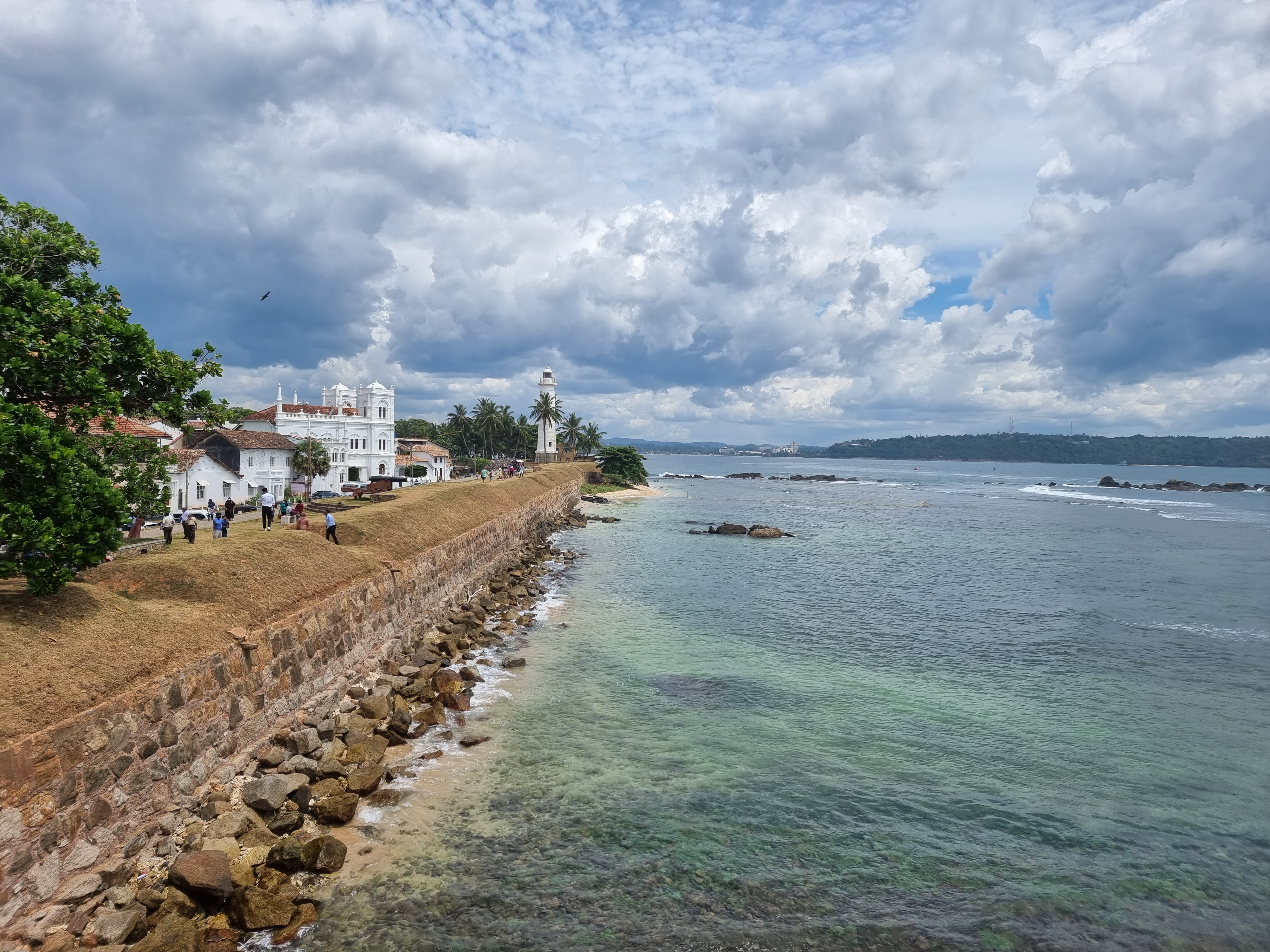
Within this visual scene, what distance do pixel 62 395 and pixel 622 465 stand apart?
107367 millimetres

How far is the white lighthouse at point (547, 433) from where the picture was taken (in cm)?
12275

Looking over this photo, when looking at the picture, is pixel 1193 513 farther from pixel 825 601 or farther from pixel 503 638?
pixel 503 638

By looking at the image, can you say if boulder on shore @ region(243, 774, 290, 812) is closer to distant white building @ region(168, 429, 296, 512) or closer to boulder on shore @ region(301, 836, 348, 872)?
boulder on shore @ region(301, 836, 348, 872)

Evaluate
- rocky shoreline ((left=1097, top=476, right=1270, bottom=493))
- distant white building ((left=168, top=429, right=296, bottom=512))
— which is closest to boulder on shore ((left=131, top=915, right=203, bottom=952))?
distant white building ((left=168, top=429, right=296, bottom=512))

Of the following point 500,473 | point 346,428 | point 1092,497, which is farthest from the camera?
point 1092,497

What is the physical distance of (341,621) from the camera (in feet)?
68.6

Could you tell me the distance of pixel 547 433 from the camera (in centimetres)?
12356

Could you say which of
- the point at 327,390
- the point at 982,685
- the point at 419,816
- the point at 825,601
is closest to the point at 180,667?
the point at 419,816

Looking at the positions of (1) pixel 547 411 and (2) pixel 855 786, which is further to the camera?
(1) pixel 547 411

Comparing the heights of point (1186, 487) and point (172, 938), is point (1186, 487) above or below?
above

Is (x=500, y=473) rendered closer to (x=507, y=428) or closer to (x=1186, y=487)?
(x=507, y=428)

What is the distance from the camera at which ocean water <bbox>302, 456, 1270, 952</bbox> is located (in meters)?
11.7

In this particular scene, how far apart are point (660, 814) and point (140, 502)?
51.5ft

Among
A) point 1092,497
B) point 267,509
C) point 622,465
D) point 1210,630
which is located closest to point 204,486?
point 267,509
